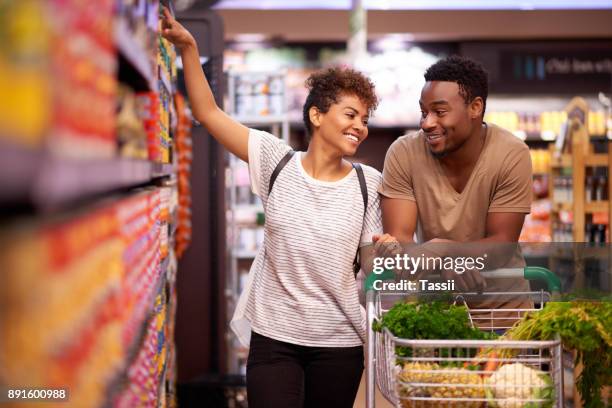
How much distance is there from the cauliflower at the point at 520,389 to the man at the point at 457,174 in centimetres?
65

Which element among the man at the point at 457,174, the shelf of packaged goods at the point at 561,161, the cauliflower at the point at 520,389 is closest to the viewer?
the cauliflower at the point at 520,389

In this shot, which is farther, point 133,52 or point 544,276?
point 544,276

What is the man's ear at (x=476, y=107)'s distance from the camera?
2.62 meters

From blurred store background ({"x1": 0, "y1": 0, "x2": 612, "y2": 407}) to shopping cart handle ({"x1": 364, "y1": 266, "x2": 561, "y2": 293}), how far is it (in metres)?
0.04

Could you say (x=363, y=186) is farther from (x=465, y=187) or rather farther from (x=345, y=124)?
(x=465, y=187)

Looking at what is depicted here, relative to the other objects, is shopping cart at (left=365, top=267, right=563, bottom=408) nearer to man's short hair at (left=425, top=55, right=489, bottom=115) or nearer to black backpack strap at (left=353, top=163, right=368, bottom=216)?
black backpack strap at (left=353, top=163, right=368, bottom=216)

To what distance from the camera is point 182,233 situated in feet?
14.1

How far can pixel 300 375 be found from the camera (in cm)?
267

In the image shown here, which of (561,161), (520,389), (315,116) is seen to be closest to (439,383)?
(520,389)

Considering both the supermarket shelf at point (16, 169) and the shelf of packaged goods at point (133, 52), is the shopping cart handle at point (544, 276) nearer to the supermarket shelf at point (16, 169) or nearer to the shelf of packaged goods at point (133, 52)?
the shelf of packaged goods at point (133, 52)

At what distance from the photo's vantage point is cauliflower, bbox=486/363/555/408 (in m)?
1.93

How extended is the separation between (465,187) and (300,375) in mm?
784

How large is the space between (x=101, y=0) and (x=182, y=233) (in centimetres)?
322

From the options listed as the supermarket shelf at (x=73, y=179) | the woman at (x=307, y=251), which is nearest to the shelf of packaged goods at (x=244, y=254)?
the woman at (x=307, y=251)
